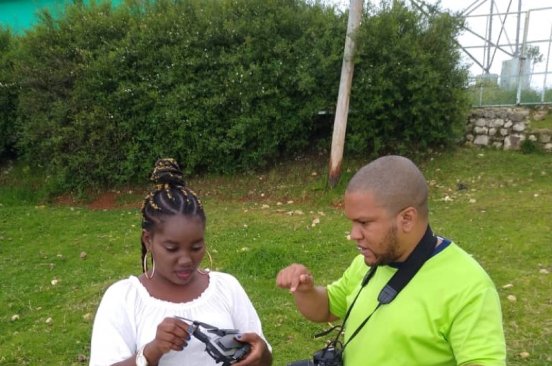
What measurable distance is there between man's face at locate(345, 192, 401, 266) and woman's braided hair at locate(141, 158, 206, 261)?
0.60 metres

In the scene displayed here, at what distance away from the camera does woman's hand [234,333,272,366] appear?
195 centimetres

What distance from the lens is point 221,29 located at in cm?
981

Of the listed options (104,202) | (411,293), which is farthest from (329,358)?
(104,202)

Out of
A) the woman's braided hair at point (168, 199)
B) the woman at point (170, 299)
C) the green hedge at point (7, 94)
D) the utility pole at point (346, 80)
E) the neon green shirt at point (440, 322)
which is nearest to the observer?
the neon green shirt at point (440, 322)

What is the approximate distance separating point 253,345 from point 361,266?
626 mm

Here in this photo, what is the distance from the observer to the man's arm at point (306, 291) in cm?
220

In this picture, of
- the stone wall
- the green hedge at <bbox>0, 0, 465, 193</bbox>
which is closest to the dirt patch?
the green hedge at <bbox>0, 0, 465, 193</bbox>

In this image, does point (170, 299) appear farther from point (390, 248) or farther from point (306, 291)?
point (390, 248)

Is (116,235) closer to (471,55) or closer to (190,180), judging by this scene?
(190,180)

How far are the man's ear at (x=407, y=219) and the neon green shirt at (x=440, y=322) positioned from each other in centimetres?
14

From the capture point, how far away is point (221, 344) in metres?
1.88

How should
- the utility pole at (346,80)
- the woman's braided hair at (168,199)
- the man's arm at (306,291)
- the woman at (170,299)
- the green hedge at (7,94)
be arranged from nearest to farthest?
the woman at (170,299), the woman's braided hair at (168,199), the man's arm at (306,291), the utility pole at (346,80), the green hedge at (7,94)

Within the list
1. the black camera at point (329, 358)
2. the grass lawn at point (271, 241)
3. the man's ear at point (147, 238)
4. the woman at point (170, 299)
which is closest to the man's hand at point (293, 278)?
the woman at point (170, 299)

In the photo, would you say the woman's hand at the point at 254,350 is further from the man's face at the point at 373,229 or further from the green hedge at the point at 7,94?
the green hedge at the point at 7,94
